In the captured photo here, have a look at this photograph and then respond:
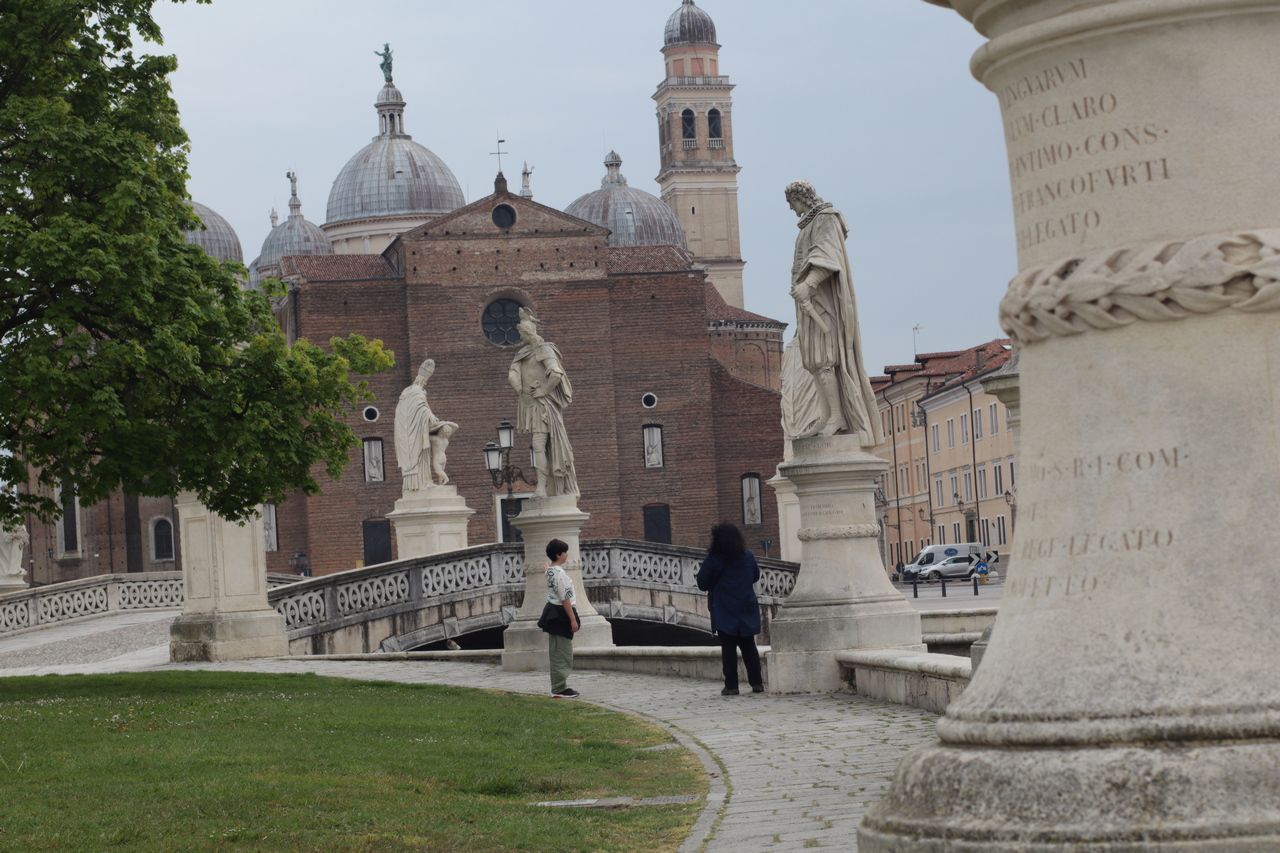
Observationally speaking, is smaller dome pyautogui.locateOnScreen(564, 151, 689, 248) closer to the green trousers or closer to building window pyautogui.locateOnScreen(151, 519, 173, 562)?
building window pyautogui.locateOnScreen(151, 519, 173, 562)

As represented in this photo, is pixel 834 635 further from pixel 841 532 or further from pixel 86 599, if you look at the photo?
pixel 86 599

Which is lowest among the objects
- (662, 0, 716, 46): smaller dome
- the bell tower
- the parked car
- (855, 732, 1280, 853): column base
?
the parked car

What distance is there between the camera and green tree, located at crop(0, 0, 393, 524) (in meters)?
16.1

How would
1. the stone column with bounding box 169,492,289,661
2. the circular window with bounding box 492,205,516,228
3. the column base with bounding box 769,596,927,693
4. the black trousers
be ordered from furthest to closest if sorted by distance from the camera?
the circular window with bounding box 492,205,516,228, the stone column with bounding box 169,492,289,661, the black trousers, the column base with bounding box 769,596,927,693

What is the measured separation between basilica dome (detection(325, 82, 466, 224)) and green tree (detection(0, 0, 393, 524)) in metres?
A: 69.9

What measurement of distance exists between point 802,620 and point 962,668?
312 centimetres

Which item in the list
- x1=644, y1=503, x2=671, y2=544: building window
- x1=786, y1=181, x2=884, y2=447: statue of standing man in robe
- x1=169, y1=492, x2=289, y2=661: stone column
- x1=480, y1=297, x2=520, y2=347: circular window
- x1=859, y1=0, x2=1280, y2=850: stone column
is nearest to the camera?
x1=859, y1=0, x2=1280, y2=850: stone column

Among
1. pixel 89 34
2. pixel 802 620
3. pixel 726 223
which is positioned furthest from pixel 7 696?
pixel 726 223

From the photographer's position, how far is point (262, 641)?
Answer: 86.3ft

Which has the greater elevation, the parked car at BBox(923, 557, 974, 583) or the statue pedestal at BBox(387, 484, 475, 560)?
the statue pedestal at BBox(387, 484, 475, 560)

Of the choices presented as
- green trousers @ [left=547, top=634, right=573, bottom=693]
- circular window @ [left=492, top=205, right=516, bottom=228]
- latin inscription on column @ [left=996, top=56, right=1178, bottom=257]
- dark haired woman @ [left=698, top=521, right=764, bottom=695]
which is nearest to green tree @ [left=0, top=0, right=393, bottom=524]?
green trousers @ [left=547, top=634, right=573, bottom=693]

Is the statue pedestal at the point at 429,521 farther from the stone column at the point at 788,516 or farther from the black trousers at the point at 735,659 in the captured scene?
the black trousers at the point at 735,659

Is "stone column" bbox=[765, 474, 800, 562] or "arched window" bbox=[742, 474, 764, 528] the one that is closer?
"stone column" bbox=[765, 474, 800, 562]

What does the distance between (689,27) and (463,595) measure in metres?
79.9
